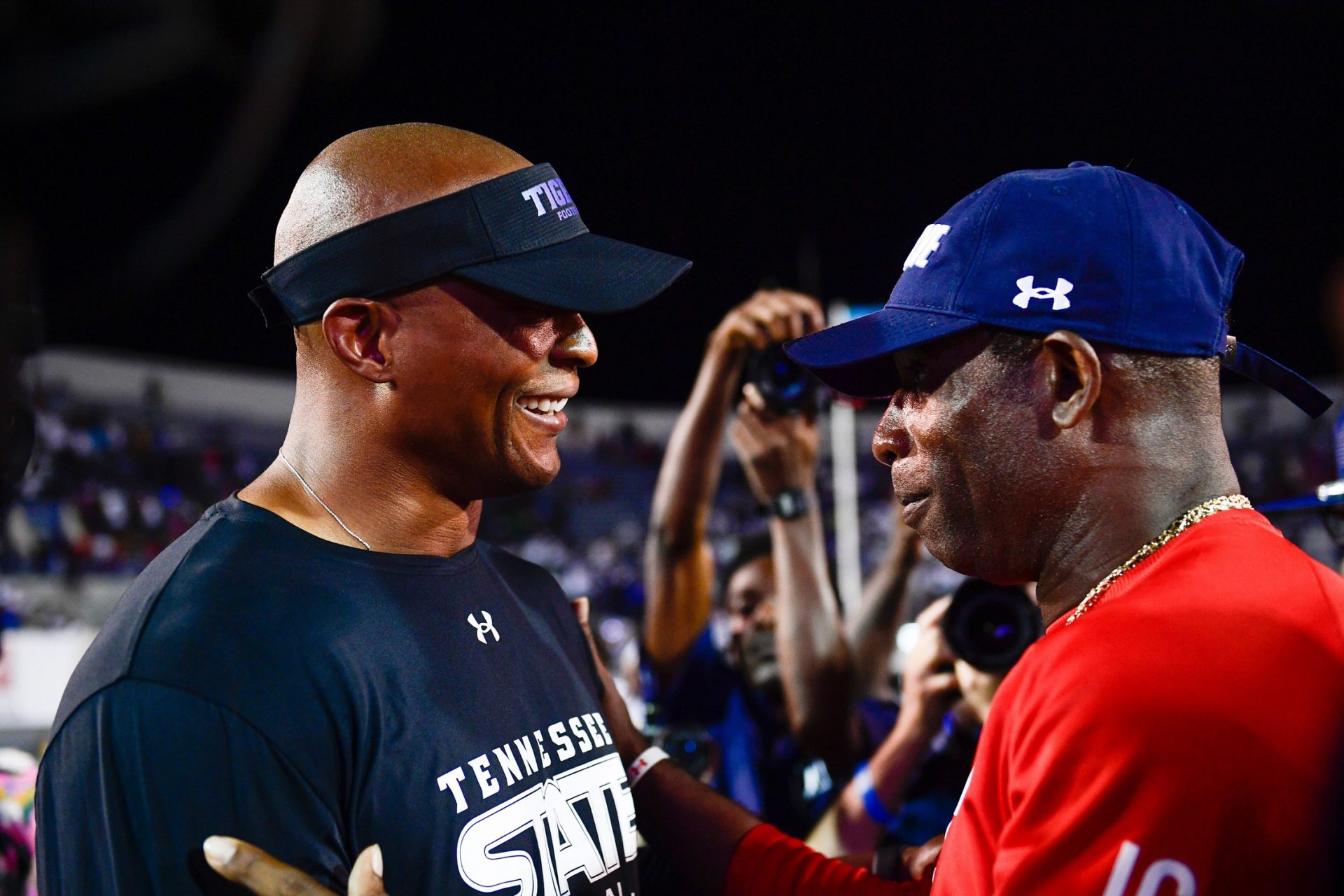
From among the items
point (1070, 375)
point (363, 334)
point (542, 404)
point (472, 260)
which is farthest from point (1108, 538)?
point (363, 334)

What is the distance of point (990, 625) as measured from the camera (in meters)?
2.48

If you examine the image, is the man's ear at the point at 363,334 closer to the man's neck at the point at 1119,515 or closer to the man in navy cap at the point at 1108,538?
the man in navy cap at the point at 1108,538

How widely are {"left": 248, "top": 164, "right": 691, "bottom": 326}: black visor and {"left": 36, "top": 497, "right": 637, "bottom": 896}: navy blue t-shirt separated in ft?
1.12

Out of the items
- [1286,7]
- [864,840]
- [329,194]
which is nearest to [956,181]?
[1286,7]

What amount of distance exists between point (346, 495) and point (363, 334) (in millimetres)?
242

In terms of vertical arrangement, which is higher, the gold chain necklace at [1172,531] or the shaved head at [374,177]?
the shaved head at [374,177]

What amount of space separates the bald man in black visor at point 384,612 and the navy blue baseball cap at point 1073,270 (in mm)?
443

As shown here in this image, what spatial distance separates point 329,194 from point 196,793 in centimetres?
86

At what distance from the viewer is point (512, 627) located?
72.6 inches

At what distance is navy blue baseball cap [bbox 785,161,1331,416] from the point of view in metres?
1.39

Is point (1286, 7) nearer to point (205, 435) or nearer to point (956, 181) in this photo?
point (956, 181)

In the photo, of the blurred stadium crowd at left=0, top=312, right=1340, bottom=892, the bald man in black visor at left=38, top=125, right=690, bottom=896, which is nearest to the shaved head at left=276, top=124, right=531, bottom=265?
the bald man in black visor at left=38, top=125, right=690, bottom=896

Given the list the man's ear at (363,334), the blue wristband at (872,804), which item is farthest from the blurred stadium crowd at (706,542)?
the man's ear at (363,334)

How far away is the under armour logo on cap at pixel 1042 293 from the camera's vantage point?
1.41 metres
